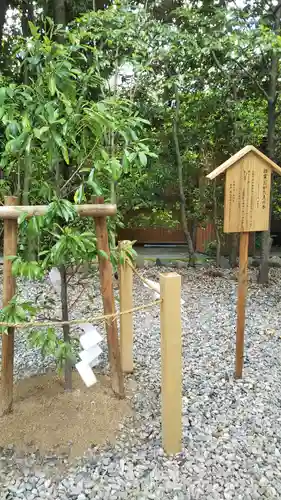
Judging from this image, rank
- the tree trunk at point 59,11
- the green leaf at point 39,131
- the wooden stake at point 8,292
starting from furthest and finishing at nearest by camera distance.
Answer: the tree trunk at point 59,11 < the wooden stake at point 8,292 < the green leaf at point 39,131

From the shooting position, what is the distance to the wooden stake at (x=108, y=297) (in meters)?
2.13

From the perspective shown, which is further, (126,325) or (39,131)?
(126,325)

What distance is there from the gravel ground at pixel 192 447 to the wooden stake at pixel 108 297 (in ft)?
0.76

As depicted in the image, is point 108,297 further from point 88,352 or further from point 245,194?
point 245,194

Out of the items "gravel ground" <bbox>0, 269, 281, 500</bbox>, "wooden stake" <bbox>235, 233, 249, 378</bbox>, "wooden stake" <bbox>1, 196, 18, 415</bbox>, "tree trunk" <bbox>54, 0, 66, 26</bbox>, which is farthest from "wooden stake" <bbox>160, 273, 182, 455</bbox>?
"tree trunk" <bbox>54, 0, 66, 26</bbox>

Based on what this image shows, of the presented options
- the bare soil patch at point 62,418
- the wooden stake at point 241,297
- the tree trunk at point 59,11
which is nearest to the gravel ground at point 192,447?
the bare soil patch at point 62,418

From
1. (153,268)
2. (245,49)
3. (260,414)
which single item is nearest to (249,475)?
(260,414)

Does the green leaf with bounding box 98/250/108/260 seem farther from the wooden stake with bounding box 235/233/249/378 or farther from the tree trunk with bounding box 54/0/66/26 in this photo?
the tree trunk with bounding box 54/0/66/26

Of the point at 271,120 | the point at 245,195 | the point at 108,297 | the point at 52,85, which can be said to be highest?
the point at 271,120

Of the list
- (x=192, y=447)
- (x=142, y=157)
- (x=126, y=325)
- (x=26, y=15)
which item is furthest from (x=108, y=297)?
(x=26, y=15)

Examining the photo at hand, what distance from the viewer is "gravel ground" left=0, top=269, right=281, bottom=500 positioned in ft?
5.82

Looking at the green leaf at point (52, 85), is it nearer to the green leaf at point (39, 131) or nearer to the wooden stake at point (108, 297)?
the green leaf at point (39, 131)

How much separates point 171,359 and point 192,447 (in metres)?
0.55

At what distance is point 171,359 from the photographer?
1949mm
